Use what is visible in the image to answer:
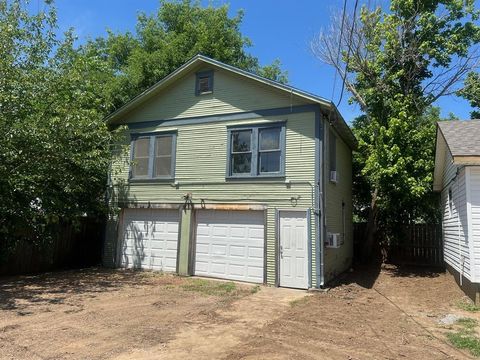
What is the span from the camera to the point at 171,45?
2362 centimetres

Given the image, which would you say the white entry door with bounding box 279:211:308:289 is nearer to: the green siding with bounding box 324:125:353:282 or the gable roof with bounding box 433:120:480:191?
the green siding with bounding box 324:125:353:282

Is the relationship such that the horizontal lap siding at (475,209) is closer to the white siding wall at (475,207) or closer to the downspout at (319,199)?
the white siding wall at (475,207)

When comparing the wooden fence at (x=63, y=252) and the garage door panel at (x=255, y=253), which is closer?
the garage door panel at (x=255, y=253)

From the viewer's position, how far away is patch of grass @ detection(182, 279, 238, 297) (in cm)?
1027

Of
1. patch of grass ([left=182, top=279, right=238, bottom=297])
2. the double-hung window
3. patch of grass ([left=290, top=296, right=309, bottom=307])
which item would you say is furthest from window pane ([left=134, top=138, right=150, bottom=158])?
patch of grass ([left=290, top=296, right=309, bottom=307])

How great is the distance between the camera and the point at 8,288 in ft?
34.2

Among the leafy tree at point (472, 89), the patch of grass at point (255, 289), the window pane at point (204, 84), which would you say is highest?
the leafy tree at point (472, 89)

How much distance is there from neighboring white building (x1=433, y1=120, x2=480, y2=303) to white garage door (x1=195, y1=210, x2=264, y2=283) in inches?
205

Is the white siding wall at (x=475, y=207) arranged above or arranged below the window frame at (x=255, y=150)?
below

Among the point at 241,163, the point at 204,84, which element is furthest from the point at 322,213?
the point at 204,84

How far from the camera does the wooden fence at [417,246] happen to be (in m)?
16.3

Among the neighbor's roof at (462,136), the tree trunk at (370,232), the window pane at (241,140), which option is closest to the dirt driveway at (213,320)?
the neighbor's roof at (462,136)

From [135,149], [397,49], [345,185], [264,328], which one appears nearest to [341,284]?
[345,185]

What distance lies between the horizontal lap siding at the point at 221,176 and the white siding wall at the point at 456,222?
3.70 m
